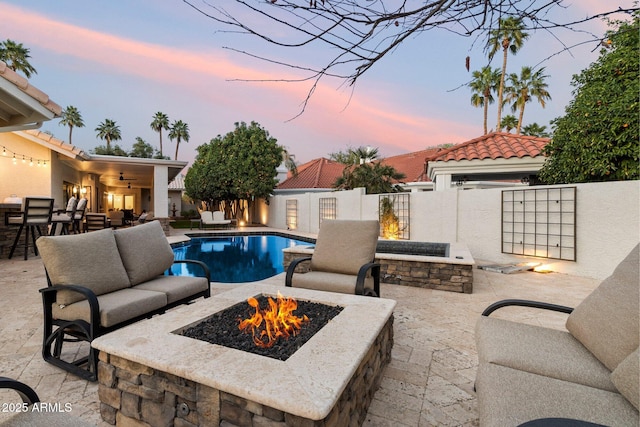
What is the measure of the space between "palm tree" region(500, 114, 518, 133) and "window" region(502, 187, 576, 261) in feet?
51.1

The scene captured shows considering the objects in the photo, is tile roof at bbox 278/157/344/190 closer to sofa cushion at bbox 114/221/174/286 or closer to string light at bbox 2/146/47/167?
string light at bbox 2/146/47/167

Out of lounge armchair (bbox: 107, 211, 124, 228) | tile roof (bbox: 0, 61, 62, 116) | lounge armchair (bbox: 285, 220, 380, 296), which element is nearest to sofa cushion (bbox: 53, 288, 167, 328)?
lounge armchair (bbox: 285, 220, 380, 296)

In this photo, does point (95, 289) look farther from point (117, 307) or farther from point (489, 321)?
point (489, 321)

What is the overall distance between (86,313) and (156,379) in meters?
1.15

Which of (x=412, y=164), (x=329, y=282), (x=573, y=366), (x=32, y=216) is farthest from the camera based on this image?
(x=412, y=164)

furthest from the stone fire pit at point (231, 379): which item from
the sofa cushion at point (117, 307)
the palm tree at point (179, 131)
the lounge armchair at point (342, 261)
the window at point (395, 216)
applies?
the palm tree at point (179, 131)

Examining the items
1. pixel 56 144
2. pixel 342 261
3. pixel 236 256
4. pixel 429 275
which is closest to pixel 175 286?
pixel 342 261

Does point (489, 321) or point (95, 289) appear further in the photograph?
point (95, 289)

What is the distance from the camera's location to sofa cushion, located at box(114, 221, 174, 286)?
3.22 metres

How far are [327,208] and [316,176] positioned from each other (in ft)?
26.5

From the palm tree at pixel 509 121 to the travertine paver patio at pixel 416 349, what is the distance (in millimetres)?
17235

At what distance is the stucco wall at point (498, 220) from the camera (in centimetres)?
522

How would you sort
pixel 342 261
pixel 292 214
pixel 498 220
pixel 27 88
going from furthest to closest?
pixel 292 214 < pixel 498 220 < pixel 27 88 < pixel 342 261

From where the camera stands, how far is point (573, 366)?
1.64 metres
